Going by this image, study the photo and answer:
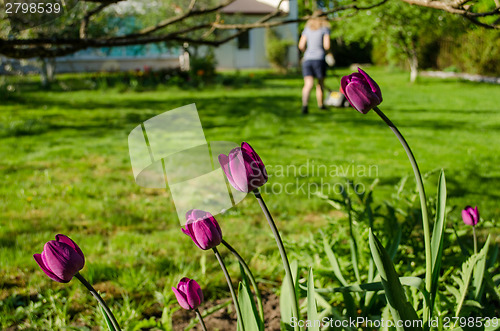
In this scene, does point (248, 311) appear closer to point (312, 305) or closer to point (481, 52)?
point (312, 305)

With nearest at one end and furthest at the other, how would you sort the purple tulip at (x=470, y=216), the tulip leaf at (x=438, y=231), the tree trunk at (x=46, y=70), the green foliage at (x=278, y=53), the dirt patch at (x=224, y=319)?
the tulip leaf at (x=438, y=231) → the purple tulip at (x=470, y=216) → the dirt patch at (x=224, y=319) → the tree trunk at (x=46, y=70) → the green foliage at (x=278, y=53)

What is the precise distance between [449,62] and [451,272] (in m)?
18.7

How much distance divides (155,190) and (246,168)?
3146mm

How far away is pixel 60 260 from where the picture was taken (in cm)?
82

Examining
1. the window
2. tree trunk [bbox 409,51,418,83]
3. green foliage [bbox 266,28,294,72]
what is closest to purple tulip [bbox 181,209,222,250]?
tree trunk [bbox 409,51,418,83]

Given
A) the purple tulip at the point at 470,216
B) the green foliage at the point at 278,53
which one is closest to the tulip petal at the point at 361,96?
the purple tulip at the point at 470,216

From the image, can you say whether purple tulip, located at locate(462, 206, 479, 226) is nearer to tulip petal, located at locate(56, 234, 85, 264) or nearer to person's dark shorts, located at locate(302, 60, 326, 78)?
tulip petal, located at locate(56, 234, 85, 264)

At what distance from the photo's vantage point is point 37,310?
191 cm

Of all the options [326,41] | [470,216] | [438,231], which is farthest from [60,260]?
[326,41]

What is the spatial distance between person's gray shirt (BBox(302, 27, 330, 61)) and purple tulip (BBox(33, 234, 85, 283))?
22.3 feet

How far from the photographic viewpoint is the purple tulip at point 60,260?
81 cm

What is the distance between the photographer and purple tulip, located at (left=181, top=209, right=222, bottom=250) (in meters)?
0.88

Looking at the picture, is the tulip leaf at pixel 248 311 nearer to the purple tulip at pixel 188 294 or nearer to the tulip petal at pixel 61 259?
the purple tulip at pixel 188 294

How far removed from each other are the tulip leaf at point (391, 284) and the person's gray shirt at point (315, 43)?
6.68 meters
